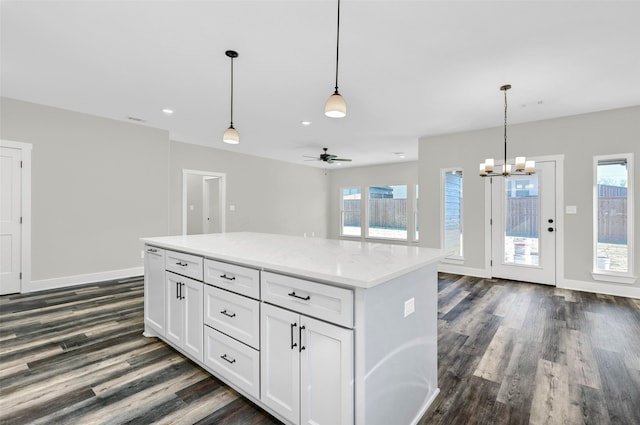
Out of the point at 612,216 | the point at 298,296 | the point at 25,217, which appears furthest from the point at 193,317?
the point at 612,216

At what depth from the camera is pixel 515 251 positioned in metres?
5.03

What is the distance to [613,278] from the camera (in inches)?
167

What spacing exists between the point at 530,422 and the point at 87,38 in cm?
428

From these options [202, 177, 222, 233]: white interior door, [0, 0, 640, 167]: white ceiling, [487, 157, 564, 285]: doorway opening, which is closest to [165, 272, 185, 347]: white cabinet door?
[0, 0, 640, 167]: white ceiling

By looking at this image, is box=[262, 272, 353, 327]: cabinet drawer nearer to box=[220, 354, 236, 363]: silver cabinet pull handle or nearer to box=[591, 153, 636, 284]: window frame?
box=[220, 354, 236, 363]: silver cabinet pull handle

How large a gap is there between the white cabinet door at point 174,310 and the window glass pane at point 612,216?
5.51m

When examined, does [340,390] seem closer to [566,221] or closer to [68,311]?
[68,311]

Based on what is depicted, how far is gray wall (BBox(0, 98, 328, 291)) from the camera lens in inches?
165

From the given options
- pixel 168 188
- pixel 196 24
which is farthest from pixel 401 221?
pixel 196 24

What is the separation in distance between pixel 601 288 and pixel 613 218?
1.02 m

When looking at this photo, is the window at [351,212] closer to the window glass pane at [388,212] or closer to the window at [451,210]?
the window glass pane at [388,212]

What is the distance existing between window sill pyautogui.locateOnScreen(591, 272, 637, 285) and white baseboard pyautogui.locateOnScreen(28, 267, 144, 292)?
713cm

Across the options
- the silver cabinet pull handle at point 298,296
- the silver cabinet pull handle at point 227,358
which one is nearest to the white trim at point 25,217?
the silver cabinet pull handle at point 227,358

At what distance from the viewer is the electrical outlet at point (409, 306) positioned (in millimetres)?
Answer: 1613
